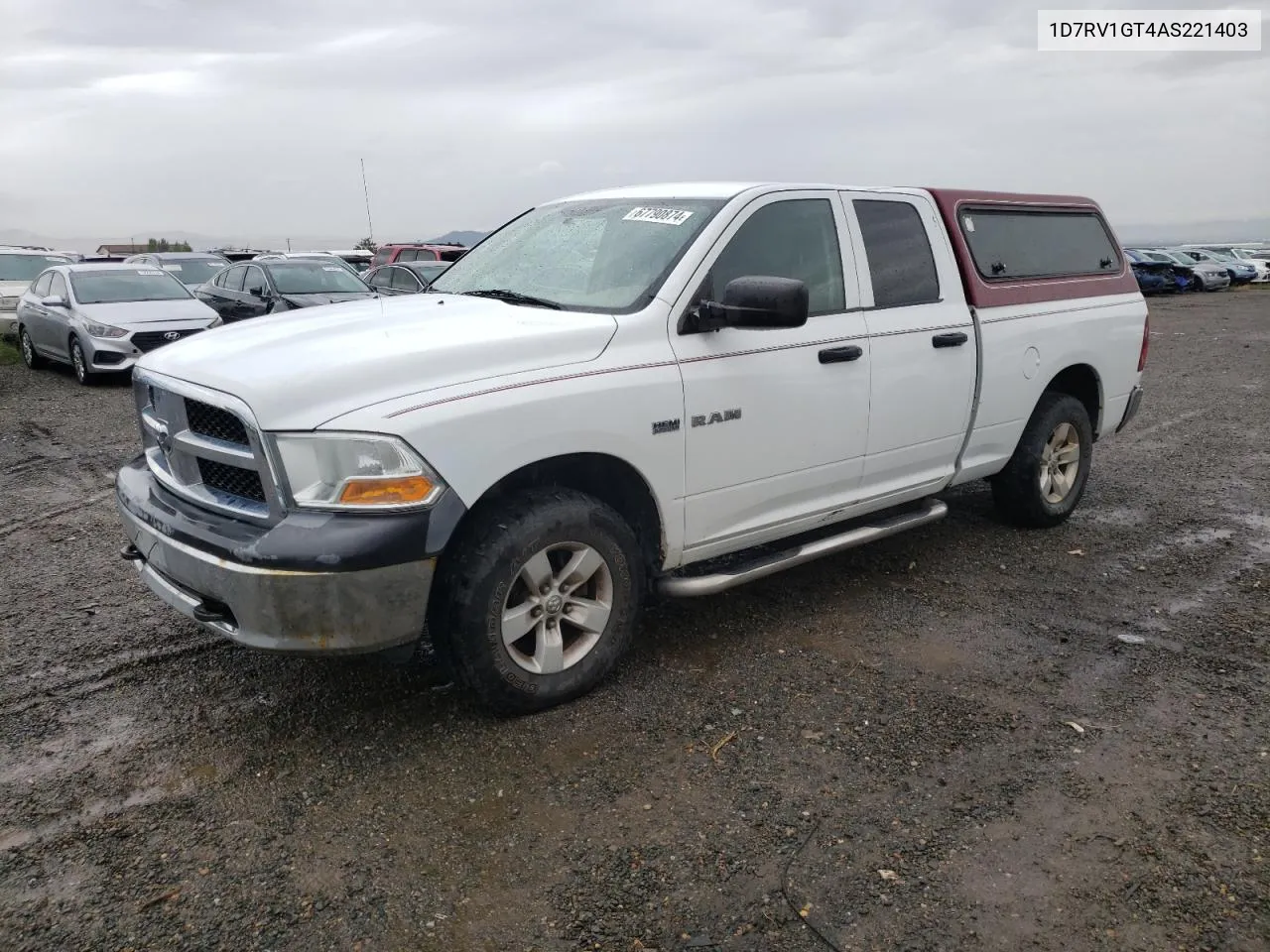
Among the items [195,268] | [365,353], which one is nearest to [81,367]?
[195,268]

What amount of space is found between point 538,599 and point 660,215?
1.77 metres

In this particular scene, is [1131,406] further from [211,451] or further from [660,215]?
[211,451]

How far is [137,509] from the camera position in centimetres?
360

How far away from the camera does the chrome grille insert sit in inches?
121

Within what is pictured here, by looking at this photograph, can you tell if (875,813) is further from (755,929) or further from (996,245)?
(996,245)

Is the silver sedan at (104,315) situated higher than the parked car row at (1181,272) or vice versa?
the silver sedan at (104,315)

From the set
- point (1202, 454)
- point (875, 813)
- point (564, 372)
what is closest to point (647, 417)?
point (564, 372)

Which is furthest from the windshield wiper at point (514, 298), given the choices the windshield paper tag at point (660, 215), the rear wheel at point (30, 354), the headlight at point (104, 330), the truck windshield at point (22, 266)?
the truck windshield at point (22, 266)

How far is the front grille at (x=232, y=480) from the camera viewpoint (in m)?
3.17

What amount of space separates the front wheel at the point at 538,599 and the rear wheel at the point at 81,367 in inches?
395

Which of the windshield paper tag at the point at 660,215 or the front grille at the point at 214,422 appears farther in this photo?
the windshield paper tag at the point at 660,215

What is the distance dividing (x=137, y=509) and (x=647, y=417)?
192 centimetres

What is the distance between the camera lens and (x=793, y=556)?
4160 millimetres

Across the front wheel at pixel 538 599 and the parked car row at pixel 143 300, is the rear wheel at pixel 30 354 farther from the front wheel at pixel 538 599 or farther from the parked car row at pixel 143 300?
the front wheel at pixel 538 599
